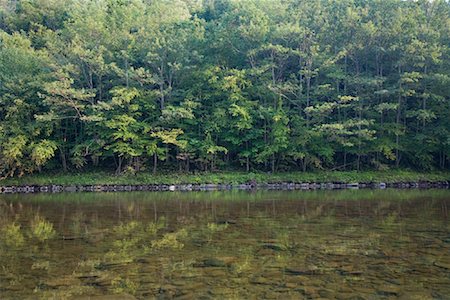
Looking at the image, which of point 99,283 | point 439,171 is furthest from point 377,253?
point 439,171

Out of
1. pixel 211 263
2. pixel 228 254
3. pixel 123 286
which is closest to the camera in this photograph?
pixel 123 286

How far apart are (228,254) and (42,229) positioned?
6355 millimetres

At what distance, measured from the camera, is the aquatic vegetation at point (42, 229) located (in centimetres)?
1092

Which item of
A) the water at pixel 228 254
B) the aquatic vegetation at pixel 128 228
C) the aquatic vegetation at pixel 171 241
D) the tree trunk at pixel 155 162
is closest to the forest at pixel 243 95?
the tree trunk at pixel 155 162

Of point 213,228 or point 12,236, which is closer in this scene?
point 12,236

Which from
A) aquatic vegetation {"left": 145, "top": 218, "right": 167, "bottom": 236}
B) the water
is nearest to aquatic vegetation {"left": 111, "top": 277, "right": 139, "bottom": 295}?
the water

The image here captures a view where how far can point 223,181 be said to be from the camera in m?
30.3

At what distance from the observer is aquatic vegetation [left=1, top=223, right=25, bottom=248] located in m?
10.1

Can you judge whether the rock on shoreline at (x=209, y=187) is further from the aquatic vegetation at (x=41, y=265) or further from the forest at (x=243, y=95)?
the aquatic vegetation at (x=41, y=265)

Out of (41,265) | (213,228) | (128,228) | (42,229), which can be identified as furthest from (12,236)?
(213,228)

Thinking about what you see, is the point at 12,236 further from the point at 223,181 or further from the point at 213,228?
the point at 223,181

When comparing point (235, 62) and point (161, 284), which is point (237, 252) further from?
point (235, 62)

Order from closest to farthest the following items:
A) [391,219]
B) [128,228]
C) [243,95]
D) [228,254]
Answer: [228,254] → [128,228] → [391,219] → [243,95]

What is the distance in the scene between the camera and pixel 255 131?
3269cm
